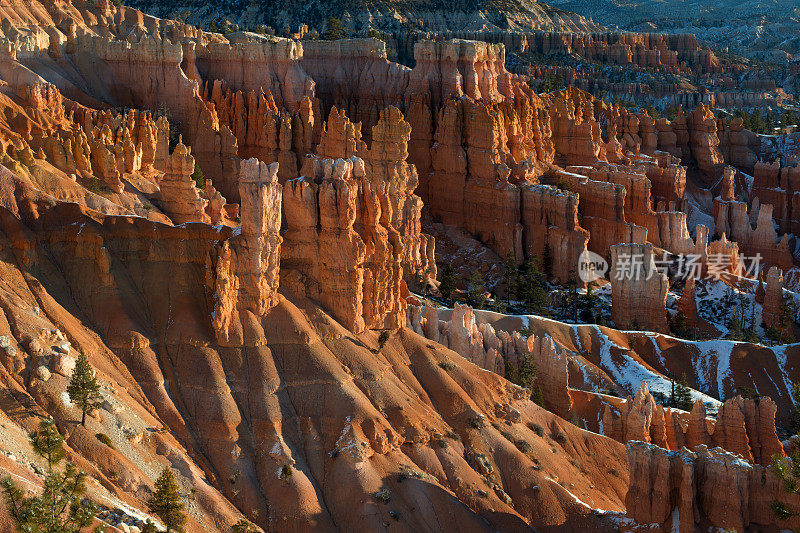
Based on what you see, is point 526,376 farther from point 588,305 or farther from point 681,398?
point 588,305

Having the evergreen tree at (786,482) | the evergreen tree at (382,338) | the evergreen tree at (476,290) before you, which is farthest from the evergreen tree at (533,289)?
the evergreen tree at (786,482)

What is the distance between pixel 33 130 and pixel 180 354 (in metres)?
26.9

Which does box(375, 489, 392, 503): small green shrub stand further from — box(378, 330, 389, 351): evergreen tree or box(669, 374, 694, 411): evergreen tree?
box(669, 374, 694, 411): evergreen tree

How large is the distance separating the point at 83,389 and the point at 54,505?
25.6 feet

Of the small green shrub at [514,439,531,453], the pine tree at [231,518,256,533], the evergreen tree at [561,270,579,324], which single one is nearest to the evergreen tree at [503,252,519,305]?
the evergreen tree at [561,270,579,324]

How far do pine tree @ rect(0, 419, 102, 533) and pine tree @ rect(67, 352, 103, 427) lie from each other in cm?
405

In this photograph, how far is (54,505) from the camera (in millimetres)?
37188

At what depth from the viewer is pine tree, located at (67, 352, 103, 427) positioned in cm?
4434

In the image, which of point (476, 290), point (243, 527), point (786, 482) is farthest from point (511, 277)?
point (243, 527)

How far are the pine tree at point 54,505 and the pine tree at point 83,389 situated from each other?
4053mm

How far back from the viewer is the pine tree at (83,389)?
145ft

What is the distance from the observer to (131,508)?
41594 millimetres

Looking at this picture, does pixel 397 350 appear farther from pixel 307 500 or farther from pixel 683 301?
pixel 683 301

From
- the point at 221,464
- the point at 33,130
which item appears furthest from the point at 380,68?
the point at 221,464
